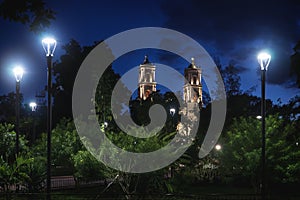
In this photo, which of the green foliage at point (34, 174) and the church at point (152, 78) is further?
the church at point (152, 78)

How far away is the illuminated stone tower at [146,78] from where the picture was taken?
9275 cm

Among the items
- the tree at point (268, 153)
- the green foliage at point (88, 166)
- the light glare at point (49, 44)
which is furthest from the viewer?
the green foliage at point (88, 166)

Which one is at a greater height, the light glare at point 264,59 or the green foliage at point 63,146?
the light glare at point 264,59

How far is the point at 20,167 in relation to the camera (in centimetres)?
1645

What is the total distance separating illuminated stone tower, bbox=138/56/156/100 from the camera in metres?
92.8

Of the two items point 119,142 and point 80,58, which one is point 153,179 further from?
point 80,58

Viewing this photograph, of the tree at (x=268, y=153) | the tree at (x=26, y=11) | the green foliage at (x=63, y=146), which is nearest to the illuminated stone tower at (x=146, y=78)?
the green foliage at (x=63, y=146)

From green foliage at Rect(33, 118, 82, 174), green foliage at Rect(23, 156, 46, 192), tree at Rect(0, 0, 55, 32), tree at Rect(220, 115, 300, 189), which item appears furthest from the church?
tree at Rect(0, 0, 55, 32)

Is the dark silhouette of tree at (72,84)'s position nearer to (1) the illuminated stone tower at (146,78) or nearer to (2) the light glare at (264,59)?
(2) the light glare at (264,59)

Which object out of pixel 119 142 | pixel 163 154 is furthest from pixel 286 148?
pixel 119 142

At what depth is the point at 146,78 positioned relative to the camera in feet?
308

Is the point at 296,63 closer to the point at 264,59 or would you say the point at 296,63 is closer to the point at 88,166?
the point at 264,59

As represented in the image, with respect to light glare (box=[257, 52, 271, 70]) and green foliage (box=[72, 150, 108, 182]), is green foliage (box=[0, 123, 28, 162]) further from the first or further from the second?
light glare (box=[257, 52, 271, 70])

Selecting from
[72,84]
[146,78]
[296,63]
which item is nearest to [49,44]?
[296,63]
